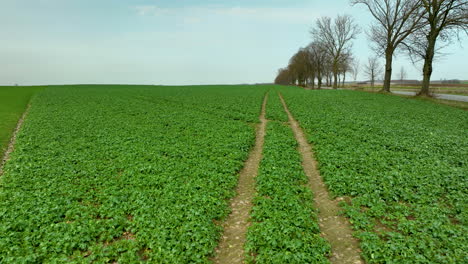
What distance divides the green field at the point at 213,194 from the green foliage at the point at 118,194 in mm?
→ 45

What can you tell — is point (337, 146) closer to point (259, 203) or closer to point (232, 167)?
point (232, 167)

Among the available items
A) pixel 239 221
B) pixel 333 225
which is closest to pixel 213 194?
pixel 239 221

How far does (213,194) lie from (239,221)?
1.86 metres

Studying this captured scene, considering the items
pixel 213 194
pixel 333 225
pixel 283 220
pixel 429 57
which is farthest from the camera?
pixel 429 57

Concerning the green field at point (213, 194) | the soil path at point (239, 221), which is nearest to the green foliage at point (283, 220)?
the green field at point (213, 194)

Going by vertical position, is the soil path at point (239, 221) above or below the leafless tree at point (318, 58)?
below

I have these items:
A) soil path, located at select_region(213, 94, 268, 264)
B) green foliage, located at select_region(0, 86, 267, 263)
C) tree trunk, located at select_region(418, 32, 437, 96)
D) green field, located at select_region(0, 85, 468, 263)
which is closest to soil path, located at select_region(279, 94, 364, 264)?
green field, located at select_region(0, 85, 468, 263)

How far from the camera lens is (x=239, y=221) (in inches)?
337

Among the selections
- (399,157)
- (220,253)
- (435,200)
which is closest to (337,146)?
(399,157)

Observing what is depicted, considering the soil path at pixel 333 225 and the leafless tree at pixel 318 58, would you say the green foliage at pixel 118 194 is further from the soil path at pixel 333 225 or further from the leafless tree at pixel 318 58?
the leafless tree at pixel 318 58

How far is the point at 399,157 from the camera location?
44.7 ft

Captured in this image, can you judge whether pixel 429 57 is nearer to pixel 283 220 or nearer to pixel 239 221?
pixel 283 220

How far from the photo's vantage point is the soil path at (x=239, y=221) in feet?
23.0

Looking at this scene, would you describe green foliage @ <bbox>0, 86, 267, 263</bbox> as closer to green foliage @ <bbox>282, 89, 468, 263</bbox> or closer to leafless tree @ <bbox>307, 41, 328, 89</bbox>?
green foliage @ <bbox>282, 89, 468, 263</bbox>
